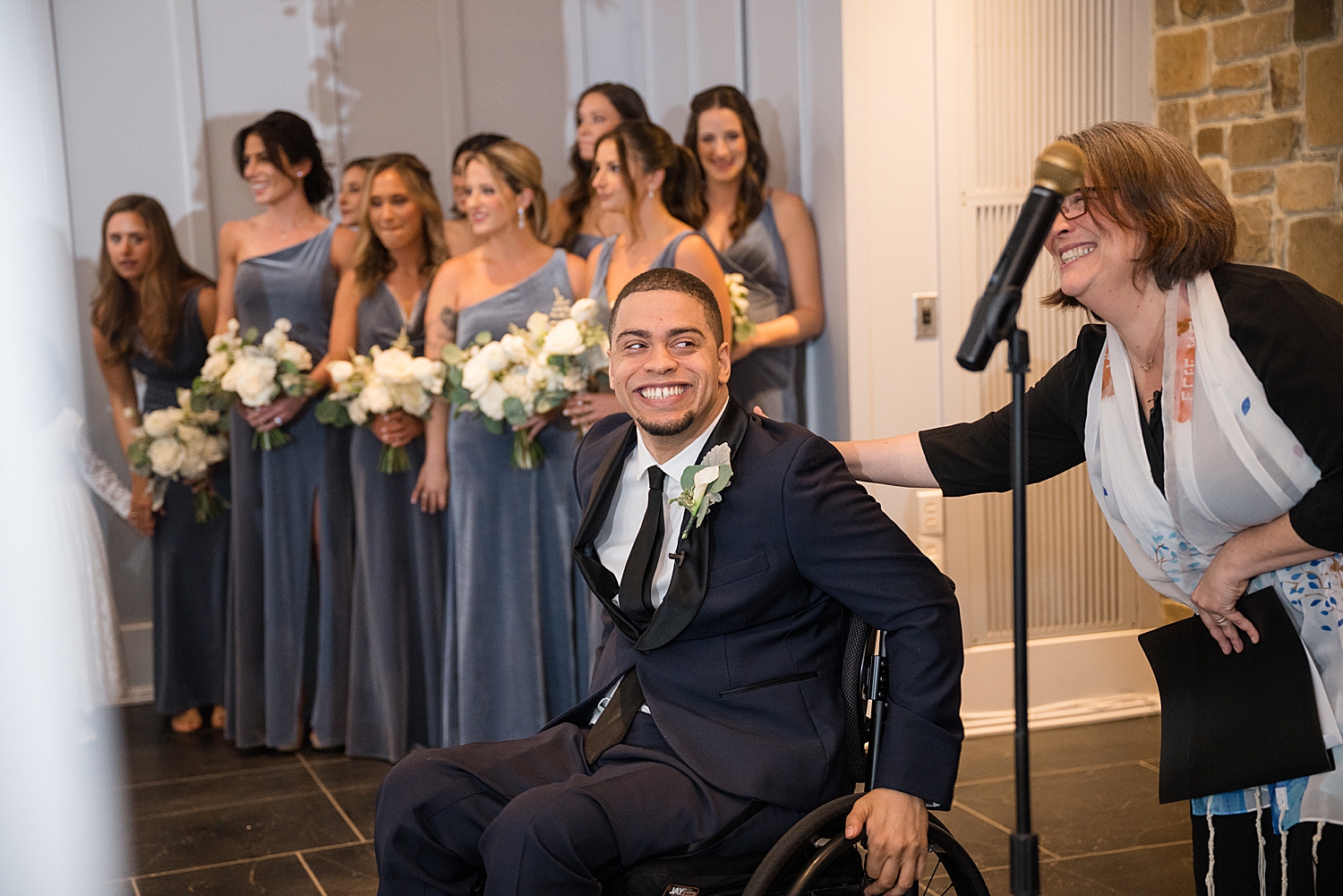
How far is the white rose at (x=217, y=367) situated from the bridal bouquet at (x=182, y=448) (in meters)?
0.22

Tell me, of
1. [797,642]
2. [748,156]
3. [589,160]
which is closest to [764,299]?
[748,156]

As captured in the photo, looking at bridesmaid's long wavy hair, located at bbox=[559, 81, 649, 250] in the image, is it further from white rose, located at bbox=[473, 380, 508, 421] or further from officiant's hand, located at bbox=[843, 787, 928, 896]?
officiant's hand, located at bbox=[843, 787, 928, 896]

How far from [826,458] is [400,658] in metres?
2.45

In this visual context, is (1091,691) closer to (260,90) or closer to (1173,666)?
(1173,666)

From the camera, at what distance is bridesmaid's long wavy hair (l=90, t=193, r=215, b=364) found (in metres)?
4.68

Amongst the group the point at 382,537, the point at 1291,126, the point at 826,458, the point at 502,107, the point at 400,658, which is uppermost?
the point at 502,107

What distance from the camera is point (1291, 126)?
3893 mm

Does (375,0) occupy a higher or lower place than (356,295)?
higher

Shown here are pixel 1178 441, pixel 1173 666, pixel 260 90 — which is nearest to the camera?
pixel 1178 441

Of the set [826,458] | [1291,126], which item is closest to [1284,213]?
[1291,126]

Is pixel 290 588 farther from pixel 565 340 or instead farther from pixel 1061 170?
pixel 1061 170

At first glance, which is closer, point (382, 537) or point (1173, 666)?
point (1173, 666)

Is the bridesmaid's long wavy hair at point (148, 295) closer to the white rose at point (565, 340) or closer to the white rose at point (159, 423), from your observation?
the white rose at point (159, 423)

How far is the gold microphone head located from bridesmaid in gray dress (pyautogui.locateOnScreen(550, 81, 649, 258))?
3132 millimetres
